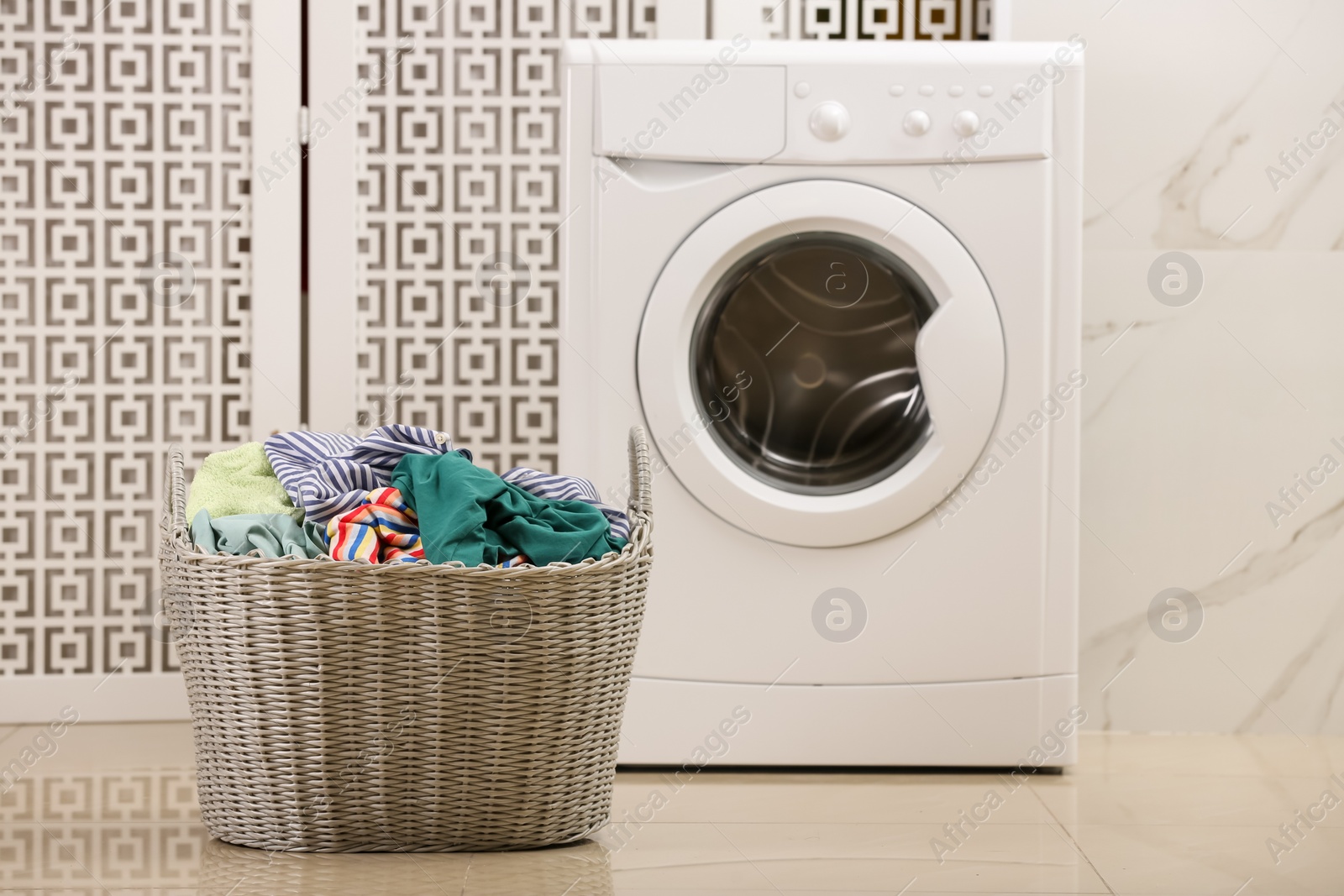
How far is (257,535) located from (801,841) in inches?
25.0

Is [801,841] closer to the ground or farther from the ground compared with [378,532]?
closer to the ground

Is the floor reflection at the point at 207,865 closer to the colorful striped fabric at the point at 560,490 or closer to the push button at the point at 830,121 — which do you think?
the colorful striped fabric at the point at 560,490

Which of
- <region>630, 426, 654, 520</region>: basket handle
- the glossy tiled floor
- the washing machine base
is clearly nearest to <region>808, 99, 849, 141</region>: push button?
<region>630, 426, 654, 520</region>: basket handle

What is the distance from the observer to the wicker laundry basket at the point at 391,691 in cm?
103

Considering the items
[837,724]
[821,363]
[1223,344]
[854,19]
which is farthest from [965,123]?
[837,724]

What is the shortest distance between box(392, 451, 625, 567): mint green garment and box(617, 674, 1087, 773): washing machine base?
0.38 meters

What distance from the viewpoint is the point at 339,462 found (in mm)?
1159

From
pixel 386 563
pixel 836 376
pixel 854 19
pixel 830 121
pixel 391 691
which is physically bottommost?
pixel 391 691

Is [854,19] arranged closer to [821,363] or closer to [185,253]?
[821,363]

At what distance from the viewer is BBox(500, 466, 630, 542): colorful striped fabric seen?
46.4 inches

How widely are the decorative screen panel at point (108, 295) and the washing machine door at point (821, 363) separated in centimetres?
78

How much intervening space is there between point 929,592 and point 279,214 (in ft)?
3.67

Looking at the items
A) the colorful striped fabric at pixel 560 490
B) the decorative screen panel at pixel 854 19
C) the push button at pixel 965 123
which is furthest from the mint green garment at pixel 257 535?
the decorative screen panel at pixel 854 19

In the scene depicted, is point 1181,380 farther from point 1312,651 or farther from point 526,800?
point 526,800
